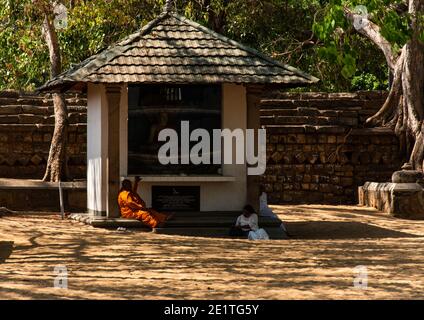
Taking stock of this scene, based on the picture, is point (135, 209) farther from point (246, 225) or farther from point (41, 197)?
point (41, 197)

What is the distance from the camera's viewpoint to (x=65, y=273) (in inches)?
517

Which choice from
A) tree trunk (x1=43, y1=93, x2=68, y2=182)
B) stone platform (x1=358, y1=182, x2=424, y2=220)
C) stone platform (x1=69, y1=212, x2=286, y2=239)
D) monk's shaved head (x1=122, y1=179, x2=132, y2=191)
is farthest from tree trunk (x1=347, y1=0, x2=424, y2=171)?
monk's shaved head (x1=122, y1=179, x2=132, y2=191)

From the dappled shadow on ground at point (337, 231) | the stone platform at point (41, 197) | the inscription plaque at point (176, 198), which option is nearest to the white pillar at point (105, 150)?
the inscription plaque at point (176, 198)

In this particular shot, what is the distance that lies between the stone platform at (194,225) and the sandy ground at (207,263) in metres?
0.37

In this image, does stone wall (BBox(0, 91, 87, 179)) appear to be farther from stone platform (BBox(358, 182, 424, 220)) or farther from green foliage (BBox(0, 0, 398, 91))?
stone platform (BBox(358, 182, 424, 220))

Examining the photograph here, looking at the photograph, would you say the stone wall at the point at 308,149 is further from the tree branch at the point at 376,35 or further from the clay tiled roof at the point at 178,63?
the clay tiled roof at the point at 178,63

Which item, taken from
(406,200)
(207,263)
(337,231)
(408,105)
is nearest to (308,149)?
(408,105)

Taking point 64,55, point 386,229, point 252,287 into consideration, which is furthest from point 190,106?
point 64,55

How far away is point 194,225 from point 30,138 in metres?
8.09

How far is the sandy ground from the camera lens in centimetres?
1184

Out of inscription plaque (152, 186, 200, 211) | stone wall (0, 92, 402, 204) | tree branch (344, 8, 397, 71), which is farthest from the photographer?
tree branch (344, 8, 397, 71)

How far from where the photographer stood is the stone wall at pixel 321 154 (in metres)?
26.3

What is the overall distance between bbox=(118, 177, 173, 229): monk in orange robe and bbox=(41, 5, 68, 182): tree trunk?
5.88 metres

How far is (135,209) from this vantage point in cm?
1877
